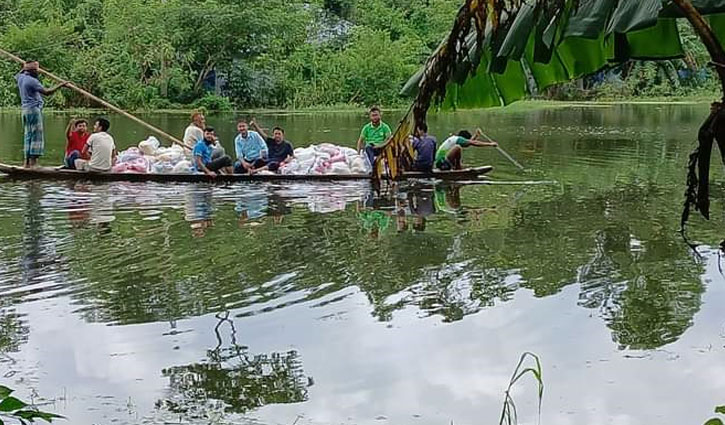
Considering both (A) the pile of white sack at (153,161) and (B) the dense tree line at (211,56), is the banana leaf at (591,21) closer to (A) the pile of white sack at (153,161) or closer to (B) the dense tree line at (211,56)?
(A) the pile of white sack at (153,161)

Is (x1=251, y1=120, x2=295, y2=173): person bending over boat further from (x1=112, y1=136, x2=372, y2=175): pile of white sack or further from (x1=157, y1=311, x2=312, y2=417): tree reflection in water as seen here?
(x1=157, y1=311, x2=312, y2=417): tree reflection in water

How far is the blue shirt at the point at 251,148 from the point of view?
15750mm

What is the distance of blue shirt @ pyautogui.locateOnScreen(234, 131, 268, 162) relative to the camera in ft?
51.7

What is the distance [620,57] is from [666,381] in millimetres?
2324

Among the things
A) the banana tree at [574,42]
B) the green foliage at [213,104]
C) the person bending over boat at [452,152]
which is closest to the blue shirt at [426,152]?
the person bending over boat at [452,152]

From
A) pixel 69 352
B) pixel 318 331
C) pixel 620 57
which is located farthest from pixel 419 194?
pixel 620 57

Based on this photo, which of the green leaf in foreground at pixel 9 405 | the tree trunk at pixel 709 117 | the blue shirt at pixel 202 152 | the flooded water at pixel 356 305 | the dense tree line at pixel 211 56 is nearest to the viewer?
the green leaf in foreground at pixel 9 405

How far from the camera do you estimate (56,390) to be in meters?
5.76

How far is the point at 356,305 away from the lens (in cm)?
770

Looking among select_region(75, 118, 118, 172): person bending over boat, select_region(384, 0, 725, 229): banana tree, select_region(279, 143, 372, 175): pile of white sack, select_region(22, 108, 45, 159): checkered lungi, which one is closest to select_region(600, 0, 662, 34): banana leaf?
select_region(384, 0, 725, 229): banana tree

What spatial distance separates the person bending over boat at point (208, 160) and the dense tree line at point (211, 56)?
95.3 ft

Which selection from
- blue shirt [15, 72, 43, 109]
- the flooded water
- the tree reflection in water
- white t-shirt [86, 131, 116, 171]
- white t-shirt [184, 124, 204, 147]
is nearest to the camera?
the tree reflection in water

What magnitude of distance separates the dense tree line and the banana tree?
39.7m

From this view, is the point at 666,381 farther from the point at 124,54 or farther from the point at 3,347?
the point at 124,54
